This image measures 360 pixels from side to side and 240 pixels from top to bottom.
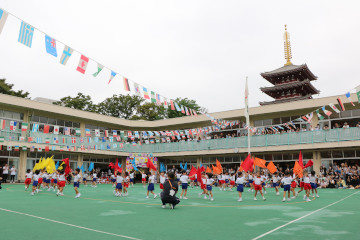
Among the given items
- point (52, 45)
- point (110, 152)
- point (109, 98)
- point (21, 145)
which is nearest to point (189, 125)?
point (110, 152)

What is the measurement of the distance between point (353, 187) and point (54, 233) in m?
21.4

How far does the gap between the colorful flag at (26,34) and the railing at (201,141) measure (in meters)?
17.2

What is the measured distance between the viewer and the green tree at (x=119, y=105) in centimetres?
4722

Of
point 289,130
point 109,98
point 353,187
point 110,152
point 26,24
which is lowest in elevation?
point 353,187

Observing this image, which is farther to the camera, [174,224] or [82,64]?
[82,64]

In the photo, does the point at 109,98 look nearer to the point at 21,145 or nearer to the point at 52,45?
the point at 21,145

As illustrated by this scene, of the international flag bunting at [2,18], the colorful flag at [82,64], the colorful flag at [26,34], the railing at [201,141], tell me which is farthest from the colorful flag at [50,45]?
the railing at [201,141]

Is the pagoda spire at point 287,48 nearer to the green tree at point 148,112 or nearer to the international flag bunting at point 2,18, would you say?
the green tree at point 148,112

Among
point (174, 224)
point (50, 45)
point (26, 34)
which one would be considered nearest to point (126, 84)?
point (50, 45)

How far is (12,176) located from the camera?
25047 mm

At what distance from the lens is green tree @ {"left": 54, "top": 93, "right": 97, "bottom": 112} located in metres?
43.2

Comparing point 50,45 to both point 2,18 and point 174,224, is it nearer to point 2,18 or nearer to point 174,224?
point 2,18

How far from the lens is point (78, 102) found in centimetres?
4319

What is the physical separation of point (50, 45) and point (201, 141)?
20.8 m
